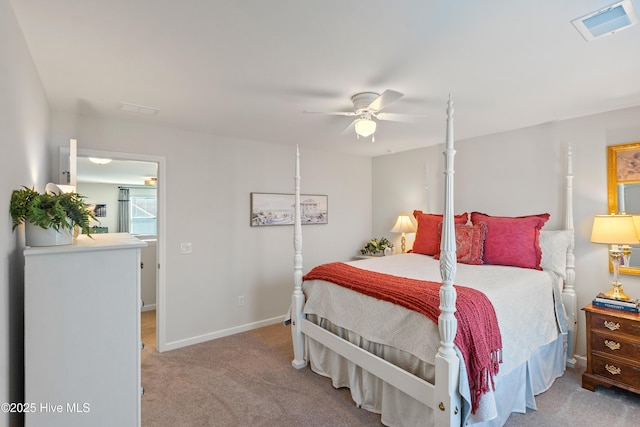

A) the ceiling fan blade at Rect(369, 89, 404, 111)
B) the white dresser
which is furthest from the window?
the ceiling fan blade at Rect(369, 89, 404, 111)

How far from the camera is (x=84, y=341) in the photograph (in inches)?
55.2

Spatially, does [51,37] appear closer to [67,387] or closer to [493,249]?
[67,387]

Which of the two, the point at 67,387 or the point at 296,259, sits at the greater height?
the point at 296,259

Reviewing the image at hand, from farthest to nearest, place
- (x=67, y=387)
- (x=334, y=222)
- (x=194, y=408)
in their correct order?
(x=334, y=222) → (x=194, y=408) → (x=67, y=387)

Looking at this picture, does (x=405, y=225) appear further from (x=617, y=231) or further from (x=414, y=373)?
(x=414, y=373)

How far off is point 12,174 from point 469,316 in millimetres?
2422

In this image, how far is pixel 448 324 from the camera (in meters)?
1.68

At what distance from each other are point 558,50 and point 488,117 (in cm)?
129

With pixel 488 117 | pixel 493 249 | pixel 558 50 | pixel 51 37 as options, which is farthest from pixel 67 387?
pixel 488 117

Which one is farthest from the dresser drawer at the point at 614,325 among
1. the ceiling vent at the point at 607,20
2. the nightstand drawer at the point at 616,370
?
the ceiling vent at the point at 607,20

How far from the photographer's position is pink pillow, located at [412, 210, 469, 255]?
360 cm

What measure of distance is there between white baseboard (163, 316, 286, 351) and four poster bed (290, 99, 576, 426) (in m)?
1.22

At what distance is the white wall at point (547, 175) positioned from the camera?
2898 millimetres

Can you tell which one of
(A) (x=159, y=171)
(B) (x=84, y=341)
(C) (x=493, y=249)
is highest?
(A) (x=159, y=171)
